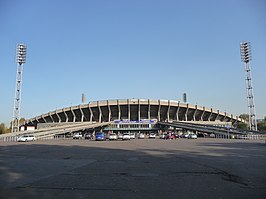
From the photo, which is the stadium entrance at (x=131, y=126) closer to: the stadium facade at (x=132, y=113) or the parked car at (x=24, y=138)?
the stadium facade at (x=132, y=113)

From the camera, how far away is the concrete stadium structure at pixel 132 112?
9131 centimetres

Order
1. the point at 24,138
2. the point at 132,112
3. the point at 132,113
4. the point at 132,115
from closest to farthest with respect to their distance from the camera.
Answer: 1. the point at 24,138
2. the point at 132,112
3. the point at 132,113
4. the point at 132,115

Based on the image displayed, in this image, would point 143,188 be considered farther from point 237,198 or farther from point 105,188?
point 237,198

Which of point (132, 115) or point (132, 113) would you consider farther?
point (132, 115)

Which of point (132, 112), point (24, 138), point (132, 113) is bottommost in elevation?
point (24, 138)

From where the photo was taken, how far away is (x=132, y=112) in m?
98.8

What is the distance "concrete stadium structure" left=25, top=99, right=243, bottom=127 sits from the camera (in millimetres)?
91312

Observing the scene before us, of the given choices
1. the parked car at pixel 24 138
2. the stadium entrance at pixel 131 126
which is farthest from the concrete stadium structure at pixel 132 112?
the parked car at pixel 24 138

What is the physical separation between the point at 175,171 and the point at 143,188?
3.00m

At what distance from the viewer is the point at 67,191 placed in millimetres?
6070

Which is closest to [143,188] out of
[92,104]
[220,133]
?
[220,133]

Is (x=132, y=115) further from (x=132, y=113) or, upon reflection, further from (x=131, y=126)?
(x=131, y=126)

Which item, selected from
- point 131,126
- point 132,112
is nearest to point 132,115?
point 132,112

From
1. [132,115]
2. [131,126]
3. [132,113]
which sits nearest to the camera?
[131,126]
